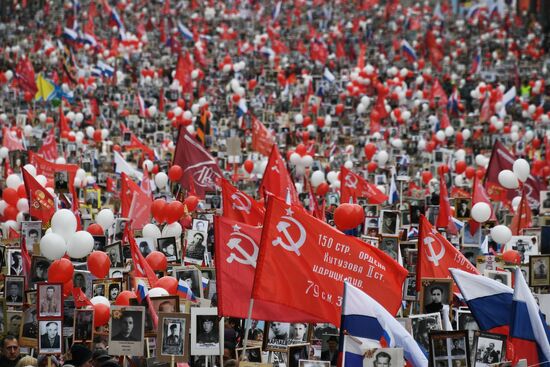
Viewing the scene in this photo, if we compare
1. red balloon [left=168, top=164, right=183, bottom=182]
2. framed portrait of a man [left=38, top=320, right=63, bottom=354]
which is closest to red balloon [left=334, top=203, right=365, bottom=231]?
framed portrait of a man [left=38, top=320, right=63, bottom=354]

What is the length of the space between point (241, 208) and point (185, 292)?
185 centimetres

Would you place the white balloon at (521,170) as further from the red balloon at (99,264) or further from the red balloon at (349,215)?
the red balloon at (99,264)

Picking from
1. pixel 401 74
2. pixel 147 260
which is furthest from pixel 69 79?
pixel 147 260

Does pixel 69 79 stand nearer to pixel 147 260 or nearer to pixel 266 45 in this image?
pixel 266 45

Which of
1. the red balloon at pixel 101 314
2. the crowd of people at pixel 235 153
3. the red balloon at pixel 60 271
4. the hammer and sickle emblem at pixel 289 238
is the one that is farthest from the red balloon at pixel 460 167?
the hammer and sickle emblem at pixel 289 238

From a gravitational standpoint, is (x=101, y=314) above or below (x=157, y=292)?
below

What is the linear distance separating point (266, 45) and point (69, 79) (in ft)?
31.5

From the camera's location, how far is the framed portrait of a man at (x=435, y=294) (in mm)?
11875

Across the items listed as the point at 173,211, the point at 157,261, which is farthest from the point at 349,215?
the point at 173,211

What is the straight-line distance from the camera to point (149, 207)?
17.4 metres

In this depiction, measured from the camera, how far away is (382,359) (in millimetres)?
8875

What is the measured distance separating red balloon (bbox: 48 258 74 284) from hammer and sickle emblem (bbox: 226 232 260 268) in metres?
1.59

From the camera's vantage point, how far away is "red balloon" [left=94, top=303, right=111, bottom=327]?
11156mm

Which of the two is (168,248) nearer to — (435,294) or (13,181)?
(435,294)
